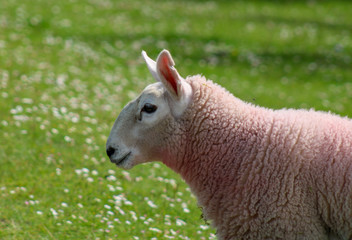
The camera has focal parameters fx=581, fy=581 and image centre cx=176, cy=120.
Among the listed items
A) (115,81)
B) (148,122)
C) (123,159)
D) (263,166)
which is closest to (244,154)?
(263,166)

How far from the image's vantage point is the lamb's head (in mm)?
5148

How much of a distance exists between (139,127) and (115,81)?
26.5 ft

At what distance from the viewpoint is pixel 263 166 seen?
491cm

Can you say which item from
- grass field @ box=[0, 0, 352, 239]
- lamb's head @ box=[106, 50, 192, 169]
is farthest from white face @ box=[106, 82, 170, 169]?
Result: grass field @ box=[0, 0, 352, 239]

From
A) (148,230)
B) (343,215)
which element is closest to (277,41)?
(148,230)

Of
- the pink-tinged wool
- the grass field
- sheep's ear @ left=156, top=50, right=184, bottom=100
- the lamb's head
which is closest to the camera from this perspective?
the pink-tinged wool

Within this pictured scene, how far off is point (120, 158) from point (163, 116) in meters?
0.55

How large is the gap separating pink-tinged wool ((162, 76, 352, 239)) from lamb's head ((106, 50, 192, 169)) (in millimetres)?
88

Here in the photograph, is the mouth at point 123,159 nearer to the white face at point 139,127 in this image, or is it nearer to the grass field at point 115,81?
the white face at point 139,127

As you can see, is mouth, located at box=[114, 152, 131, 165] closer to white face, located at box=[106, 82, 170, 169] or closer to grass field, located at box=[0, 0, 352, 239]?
white face, located at box=[106, 82, 170, 169]

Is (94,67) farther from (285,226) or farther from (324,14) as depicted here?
(324,14)

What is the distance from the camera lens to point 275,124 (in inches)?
200

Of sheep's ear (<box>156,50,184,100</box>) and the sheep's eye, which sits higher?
sheep's ear (<box>156,50,184,100</box>)

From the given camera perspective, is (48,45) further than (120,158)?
Yes
